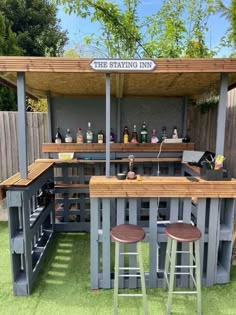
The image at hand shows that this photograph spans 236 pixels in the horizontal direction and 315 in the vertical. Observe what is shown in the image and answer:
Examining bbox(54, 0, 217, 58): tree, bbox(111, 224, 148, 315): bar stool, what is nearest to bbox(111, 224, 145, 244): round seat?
bbox(111, 224, 148, 315): bar stool

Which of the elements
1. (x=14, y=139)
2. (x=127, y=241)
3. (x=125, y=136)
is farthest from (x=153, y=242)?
(x=14, y=139)

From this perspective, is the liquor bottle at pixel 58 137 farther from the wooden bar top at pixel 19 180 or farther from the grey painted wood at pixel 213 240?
the grey painted wood at pixel 213 240

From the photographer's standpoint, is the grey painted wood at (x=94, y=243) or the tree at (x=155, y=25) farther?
the tree at (x=155, y=25)

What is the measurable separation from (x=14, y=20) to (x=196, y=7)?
7.00 meters

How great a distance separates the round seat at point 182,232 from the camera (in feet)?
5.83

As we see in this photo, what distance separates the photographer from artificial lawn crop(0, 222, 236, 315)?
1.93m

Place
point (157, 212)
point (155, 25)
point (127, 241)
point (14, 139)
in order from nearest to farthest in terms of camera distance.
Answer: point (127, 241) < point (157, 212) < point (14, 139) < point (155, 25)

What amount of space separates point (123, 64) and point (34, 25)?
29.1 ft

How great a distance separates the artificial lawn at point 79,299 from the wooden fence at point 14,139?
1.75 meters

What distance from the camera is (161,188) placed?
2.07 m

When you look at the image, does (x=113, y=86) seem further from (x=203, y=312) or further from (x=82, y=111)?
(x=203, y=312)

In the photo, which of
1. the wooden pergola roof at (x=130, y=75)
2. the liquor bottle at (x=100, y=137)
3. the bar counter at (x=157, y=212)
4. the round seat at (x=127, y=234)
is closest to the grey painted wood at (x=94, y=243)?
the bar counter at (x=157, y=212)

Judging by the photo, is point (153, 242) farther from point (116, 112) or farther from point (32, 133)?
point (32, 133)

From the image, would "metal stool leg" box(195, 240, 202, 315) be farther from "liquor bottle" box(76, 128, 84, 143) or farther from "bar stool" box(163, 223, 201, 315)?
"liquor bottle" box(76, 128, 84, 143)
